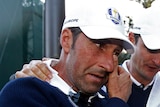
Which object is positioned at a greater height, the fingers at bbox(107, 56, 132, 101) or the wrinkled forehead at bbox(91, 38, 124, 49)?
the wrinkled forehead at bbox(91, 38, 124, 49)

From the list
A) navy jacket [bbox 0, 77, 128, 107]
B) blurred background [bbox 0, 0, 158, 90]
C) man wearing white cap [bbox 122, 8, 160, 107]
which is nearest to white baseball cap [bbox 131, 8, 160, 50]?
man wearing white cap [bbox 122, 8, 160, 107]

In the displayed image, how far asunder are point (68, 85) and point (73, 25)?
14.9 inches

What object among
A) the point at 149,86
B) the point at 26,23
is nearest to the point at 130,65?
the point at 149,86

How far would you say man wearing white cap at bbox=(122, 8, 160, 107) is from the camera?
11.0ft

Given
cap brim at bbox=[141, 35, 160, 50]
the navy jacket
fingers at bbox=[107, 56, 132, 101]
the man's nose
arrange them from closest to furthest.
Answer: the navy jacket < the man's nose < fingers at bbox=[107, 56, 132, 101] < cap brim at bbox=[141, 35, 160, 50]

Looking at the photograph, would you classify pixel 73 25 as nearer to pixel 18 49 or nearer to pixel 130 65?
pixel 130 65

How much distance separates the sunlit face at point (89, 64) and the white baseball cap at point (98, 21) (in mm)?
63

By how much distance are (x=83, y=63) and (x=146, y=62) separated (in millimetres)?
1150

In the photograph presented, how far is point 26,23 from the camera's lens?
17.9 ft

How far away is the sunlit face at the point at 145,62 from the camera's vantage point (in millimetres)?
3413

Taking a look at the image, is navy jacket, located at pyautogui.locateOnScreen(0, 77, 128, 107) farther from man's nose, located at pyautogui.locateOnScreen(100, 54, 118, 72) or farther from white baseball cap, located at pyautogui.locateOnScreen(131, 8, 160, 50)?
white baseball cap, located at pyautogui.locateOnScreen(131, 8, 160, 50)

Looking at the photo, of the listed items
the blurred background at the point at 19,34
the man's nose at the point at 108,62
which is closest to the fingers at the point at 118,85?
the man's nose at the point at 108,62

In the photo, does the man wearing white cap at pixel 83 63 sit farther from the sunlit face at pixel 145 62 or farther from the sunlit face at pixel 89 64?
the sunlit face at pixel 145 62

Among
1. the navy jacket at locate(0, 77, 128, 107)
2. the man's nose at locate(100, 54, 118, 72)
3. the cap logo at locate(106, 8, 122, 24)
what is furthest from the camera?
the cap logo at locate(106, 8, 122, 24)
